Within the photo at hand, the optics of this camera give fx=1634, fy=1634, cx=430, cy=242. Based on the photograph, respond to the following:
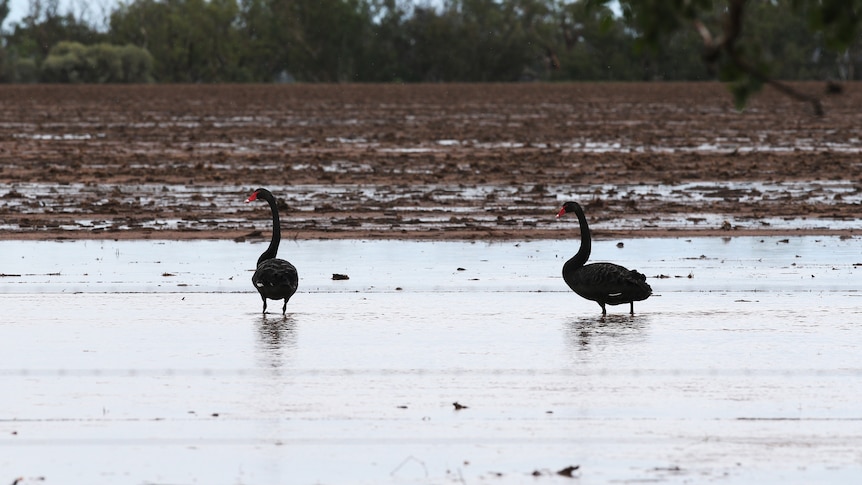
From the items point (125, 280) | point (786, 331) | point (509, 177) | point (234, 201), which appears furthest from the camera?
point (509, 177)

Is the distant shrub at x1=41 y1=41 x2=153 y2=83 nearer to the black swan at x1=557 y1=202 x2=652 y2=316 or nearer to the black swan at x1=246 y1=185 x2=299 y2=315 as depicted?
the black swan at x1=246 y1=185 x2=299 y2=315

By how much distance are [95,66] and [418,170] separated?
251 feet

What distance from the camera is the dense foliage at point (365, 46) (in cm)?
11212

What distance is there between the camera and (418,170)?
2816 centimetres

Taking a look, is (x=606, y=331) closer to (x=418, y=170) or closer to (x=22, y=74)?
(x=418, y=170)

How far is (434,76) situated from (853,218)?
103387 mm

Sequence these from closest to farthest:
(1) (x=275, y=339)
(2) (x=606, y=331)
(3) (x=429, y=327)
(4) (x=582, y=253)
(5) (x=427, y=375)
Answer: (5) (x=427, y=375)
(1) (x=275, y=339)
(2) (x=606, y=331)
(3) (x=429, y=327)
(4) (x=582, y=253)

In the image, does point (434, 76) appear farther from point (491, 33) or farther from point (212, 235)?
point (212, 235)

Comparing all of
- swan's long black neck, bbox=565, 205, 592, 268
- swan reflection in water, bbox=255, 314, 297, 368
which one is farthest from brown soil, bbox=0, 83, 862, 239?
swan reflection in water, bbox=255, 314, 297, 368

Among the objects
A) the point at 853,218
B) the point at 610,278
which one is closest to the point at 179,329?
the point at 610,278

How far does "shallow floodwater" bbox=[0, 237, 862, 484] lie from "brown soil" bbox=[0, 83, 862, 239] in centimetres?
421

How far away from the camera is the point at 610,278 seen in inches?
466

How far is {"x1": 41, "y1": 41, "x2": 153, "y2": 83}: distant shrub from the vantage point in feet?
332

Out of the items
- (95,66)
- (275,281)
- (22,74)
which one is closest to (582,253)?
(275,281)
